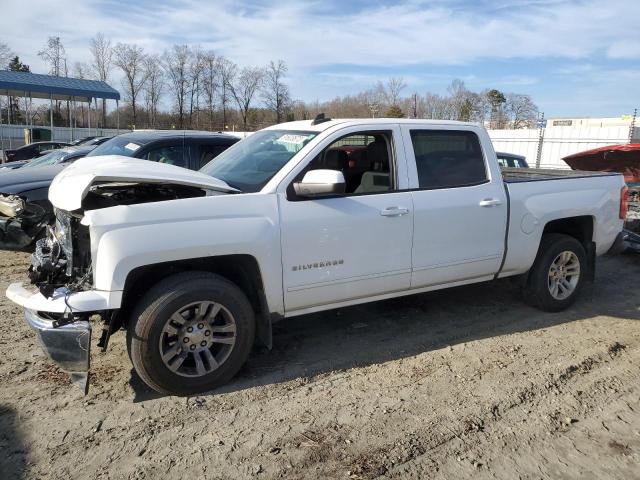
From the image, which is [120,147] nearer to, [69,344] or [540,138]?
[69,344]

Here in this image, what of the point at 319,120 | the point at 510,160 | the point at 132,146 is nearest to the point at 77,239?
the point at 319,120

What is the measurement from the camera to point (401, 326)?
5.11 m

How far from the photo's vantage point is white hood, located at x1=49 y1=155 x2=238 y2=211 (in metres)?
3.47

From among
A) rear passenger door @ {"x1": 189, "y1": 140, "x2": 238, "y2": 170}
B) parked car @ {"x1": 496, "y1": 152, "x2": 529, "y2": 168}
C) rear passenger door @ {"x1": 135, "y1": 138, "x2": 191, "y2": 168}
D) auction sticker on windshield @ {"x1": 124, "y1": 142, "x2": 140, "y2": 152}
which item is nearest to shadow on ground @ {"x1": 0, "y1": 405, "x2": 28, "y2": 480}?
rear passenger door @ {"x1": 135, "y1": 138, "x2": 191, "y2": 168}

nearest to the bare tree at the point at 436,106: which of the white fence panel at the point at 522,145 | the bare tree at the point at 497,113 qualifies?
the bare tree at the point at 497,113

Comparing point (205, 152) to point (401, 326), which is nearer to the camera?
point (401, 326)

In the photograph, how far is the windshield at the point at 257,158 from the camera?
4.16 m

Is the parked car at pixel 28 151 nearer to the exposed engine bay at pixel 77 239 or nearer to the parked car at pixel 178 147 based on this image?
the parked car at pixel 178 147

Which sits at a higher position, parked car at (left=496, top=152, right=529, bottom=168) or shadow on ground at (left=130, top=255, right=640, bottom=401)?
parked car at (left=496, top=152, right=529, bottom=168)

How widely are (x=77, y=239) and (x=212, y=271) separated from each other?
3.15ft

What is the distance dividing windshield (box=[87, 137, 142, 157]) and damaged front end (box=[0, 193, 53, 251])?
5.17 feet

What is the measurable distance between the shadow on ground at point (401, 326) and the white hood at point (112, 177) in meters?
1.44

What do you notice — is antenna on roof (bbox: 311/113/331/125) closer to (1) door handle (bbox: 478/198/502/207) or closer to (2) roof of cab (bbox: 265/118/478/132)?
(2) roof of cab (bbox: 265/118/478/132)

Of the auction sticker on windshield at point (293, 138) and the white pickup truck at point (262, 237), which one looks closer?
the white pickup truck at point (262, 237)
